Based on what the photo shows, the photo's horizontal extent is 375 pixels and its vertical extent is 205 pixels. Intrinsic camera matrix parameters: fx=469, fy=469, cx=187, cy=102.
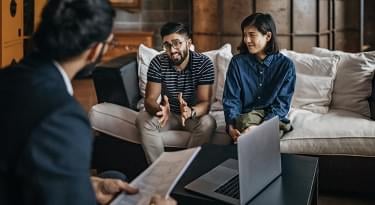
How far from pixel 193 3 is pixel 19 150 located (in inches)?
189

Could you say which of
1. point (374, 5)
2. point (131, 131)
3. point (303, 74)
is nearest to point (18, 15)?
point (131, 131)

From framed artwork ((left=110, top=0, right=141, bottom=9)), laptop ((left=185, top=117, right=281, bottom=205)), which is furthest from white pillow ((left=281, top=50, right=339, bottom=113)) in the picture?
framed artwork ((left=110, top=0, right=141, bottom=9))

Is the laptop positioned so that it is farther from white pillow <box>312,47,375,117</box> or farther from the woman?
white pillow <box>312,47,375,117</box>

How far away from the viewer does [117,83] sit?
3.07 metres

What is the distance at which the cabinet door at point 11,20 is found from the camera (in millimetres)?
4762

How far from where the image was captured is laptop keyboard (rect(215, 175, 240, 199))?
1764mm

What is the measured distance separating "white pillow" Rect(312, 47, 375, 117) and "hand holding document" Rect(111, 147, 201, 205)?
1.86 metres

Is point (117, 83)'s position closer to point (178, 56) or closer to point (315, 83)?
point (178, 56)

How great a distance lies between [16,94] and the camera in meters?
0.91

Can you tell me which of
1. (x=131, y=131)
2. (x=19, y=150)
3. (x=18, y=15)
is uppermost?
(x=18, y=15)

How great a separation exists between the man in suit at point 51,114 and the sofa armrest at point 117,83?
2.04m

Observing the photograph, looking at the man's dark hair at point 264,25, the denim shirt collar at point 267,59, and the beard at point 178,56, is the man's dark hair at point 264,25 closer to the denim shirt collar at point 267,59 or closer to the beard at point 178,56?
the denim shirt collar at point 267,59

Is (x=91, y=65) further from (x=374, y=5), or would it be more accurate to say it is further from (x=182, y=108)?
(x=374, y=5)

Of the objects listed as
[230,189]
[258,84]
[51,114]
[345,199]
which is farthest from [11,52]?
[51,114]
